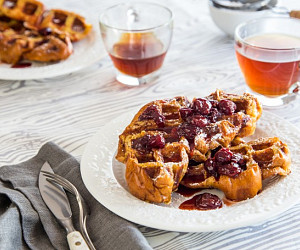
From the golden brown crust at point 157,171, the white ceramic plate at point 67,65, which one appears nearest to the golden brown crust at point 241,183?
the golden brown crust at point 157,171

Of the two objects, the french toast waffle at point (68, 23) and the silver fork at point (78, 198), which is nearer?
the silver fork at point (78, 198)

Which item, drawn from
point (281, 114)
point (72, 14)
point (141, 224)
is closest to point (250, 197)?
point (141, 224)

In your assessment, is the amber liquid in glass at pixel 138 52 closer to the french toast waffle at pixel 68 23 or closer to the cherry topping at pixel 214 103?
the french toast waffle at pixel 68 23

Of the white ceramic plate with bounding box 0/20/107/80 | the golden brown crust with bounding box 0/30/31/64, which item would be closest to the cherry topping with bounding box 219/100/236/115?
the white ceramic plate with bounding box 0/20/107/80

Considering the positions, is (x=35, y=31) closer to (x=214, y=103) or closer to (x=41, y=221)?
(x=214, y=103)

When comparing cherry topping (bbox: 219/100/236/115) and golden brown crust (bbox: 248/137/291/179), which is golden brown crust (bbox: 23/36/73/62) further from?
golden brown crust (bbox: 248/137/291/179)

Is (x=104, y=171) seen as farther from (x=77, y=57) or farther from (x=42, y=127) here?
(x=77, y=57)

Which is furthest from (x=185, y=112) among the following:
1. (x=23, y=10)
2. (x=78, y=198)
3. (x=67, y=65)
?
(x=23, y=10)
